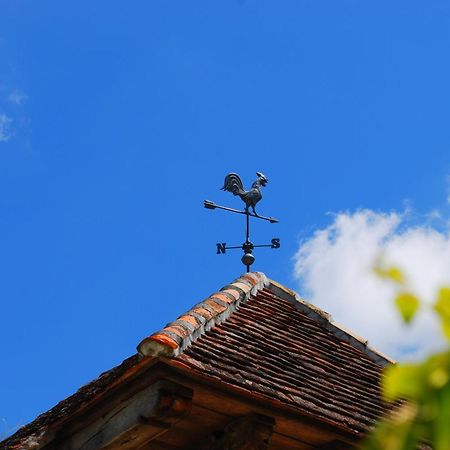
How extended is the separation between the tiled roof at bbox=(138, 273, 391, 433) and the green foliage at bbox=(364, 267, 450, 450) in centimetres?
360

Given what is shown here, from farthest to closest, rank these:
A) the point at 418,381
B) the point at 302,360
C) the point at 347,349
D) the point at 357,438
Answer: the point at 347,349
the point at 302,360
the point at 357,438
the point at 418,381

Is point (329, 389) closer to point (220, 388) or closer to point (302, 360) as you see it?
point (302, 360)

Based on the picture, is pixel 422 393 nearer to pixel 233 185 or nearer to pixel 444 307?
pixel 444 307

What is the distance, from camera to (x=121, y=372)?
15.3 feet

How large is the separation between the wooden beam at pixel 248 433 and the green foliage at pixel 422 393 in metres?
3.80

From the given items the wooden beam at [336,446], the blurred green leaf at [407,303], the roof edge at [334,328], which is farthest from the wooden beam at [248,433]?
the blurred green leaf at [407,303]

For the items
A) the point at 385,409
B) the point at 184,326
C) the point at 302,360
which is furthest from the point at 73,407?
the point at 385,409

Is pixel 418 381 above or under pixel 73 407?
under

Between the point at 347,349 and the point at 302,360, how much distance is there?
3.59 ft

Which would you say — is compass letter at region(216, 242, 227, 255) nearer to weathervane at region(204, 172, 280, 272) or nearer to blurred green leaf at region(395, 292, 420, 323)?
weathervane at region(204, 172, 280, 272)

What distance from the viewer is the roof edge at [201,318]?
14.6ft

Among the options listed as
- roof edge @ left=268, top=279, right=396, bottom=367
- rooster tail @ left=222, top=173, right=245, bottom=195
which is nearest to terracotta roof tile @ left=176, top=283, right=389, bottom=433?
roof edge @ left=268, top=279, right=396, bottom=367

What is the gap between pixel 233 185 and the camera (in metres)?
8.47

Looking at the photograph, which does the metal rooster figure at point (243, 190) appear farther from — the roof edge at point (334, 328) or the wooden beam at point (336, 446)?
the wooden beam at point (336, 446)
